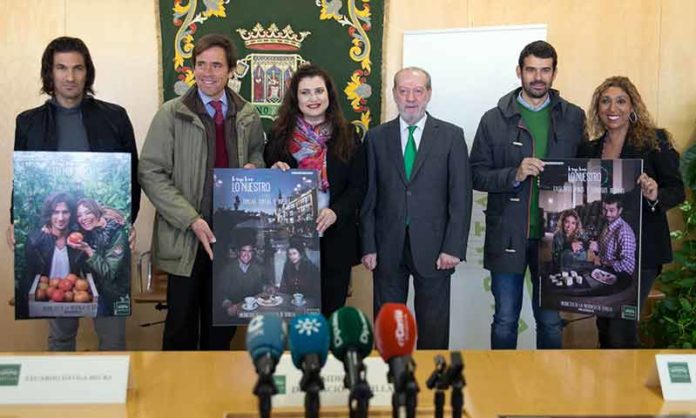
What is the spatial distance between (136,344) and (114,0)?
7.14 feet

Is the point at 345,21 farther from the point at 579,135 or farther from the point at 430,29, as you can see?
the point at 579,135

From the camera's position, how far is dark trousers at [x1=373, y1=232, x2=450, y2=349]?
3.57m

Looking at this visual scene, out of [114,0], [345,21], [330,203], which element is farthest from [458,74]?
[114,0]

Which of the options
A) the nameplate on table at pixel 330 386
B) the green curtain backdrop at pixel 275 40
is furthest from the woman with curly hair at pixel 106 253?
the green curtain backdrop at pixel 275 40

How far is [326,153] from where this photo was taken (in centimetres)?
334

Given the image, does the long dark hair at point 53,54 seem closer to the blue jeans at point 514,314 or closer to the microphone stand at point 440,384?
the blue jeans at point 514,314

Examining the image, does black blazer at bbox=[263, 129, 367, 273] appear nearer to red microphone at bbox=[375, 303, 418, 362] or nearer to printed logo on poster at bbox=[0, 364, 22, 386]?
printed logo on poster at bbox=[0, 364, 22, 386]

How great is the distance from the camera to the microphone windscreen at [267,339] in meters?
1.40

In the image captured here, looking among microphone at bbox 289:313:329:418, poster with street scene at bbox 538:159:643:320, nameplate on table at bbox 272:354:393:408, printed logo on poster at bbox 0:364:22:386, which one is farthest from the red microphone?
poster with street scene at bbox 538:159:643:320

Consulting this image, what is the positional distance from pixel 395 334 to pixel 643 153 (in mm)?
2289

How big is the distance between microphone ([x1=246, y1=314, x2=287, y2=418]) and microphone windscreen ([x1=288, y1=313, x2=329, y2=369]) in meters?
0.03

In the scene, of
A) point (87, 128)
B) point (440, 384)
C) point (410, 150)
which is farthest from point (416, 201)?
point (440, 384)

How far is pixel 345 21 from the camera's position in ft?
15.0

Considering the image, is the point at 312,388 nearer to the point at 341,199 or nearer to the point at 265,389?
the point at 265,389
